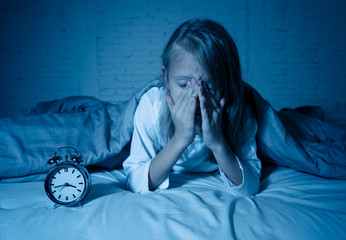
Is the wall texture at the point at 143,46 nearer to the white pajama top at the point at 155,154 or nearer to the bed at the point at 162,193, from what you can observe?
the bed at the point at 162,193

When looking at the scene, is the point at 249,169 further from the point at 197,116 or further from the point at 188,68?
the point at 188,68

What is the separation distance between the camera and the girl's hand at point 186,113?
775 mm

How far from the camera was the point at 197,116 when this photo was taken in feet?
2.91

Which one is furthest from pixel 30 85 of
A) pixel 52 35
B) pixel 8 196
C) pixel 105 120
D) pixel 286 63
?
pixel 286 63

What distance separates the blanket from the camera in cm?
91

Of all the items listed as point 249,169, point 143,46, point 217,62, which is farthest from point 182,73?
point 143,46

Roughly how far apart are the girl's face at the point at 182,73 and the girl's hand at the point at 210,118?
0.19ft

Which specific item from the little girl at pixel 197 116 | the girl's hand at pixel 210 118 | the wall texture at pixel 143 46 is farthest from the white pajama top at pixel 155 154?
the wall texture at pixel 143 46

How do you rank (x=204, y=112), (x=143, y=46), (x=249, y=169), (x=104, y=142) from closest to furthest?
(x=204, y=112)
(x=249, y=169)
(x=104, y=142)
(x=143, y=46)

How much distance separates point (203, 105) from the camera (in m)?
0.76

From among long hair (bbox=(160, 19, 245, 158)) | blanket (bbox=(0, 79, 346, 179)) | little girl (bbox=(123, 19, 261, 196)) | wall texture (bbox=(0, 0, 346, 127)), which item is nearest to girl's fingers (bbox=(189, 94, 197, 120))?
little girl (bbox=(123, 19, 261, 196))

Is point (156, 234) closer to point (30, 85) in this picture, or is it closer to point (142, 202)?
point (142, 202)

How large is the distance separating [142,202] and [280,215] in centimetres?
39

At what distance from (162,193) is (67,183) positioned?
298mm
